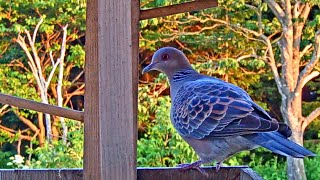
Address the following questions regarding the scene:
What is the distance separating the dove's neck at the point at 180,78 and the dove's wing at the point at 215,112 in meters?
0.07

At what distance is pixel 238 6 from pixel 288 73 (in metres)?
1.04

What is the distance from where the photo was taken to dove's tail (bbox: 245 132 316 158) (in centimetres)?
144

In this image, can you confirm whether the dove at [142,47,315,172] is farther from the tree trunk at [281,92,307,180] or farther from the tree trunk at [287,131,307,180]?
the tree trunk at [281,92,307,180]

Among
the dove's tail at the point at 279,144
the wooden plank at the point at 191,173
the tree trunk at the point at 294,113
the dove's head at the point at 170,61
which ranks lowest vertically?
the wooden plank at the point at 191,173

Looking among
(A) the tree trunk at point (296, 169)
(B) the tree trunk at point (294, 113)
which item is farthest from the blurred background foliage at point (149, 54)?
(B) the tree trunk at point (294, 113)

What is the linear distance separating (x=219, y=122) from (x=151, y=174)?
0.80 feet

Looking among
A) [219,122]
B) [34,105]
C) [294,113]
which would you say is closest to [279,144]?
[219,122]

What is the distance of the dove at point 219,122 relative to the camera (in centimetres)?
164

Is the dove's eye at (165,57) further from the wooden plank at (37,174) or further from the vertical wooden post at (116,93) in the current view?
the vertical wooden post at (116,93)

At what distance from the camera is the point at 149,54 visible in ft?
26.6

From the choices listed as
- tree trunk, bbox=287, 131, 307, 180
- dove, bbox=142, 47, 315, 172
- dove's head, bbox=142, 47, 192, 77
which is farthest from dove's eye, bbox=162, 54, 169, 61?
tree trunk, bbox=287, 131, 307, 180

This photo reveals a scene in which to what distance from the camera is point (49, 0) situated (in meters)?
7.66

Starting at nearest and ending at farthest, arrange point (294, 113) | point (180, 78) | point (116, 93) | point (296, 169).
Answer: point (116, 93) < point (180, 78) < point (296, 169) < point (294, 113)

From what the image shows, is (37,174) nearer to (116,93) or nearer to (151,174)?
(151,174)
